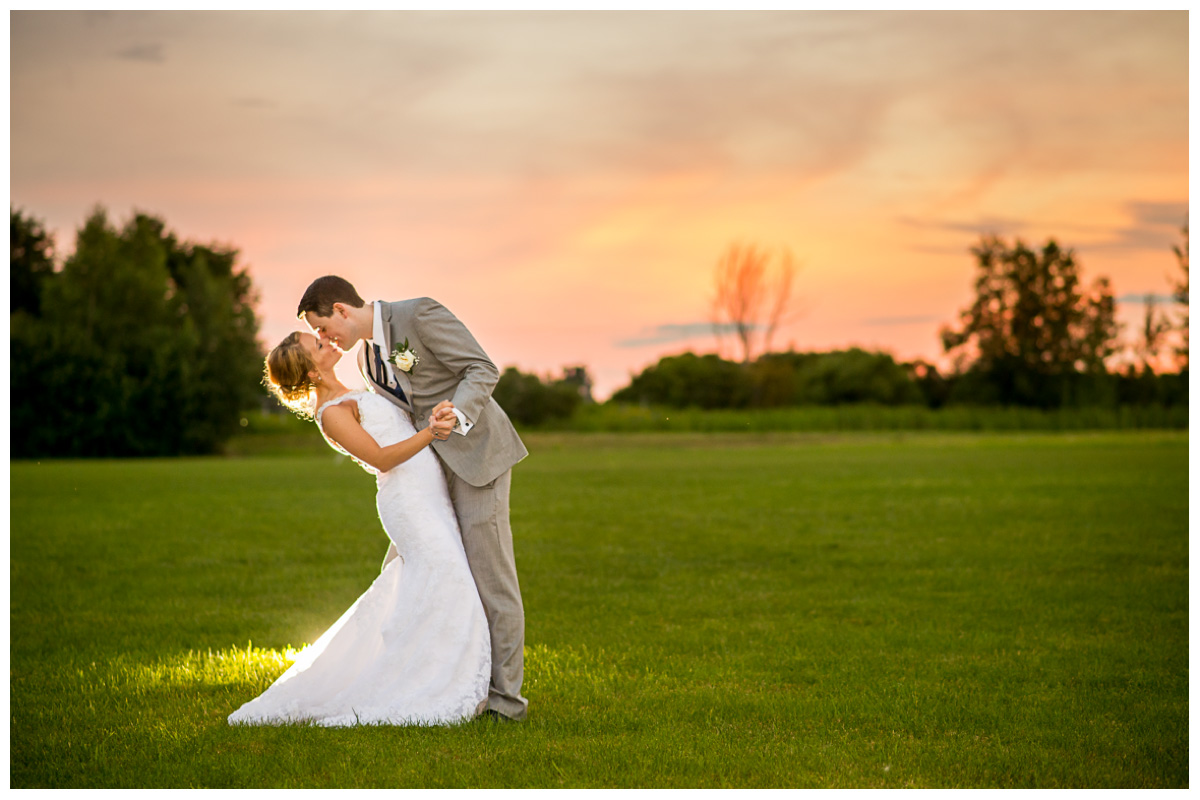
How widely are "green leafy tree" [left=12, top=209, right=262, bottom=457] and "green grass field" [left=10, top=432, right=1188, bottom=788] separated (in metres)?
19.6

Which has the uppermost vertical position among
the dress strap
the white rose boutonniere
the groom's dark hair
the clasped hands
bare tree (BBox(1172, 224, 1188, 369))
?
bare tree (BBox(1172, 224, 1188, 369))

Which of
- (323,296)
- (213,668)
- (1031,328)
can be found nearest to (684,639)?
(213,668)

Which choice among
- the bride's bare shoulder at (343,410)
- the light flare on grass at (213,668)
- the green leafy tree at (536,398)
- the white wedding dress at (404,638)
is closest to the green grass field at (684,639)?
the light flare on grass at (213,668)

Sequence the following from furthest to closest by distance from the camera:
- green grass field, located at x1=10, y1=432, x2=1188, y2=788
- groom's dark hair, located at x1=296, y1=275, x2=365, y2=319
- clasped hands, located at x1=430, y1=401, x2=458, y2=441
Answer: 1. groom's dark hair, located at x1=296, y1=275, x2=365, y2=319
2. clasped hands, located at x1=430, y1=401, x2=458, y2=441
3. green grass field, located at x1=10, y1=432, x2=1188, y2=788

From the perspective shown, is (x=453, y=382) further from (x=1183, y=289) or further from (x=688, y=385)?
(x=688, y=385)

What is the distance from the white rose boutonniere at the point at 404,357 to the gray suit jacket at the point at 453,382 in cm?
3

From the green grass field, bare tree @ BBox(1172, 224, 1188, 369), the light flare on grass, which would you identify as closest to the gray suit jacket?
the green grass field

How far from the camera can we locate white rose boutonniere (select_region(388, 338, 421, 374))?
507 cm

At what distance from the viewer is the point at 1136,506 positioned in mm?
15492

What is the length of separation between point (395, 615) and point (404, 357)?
1271 mm

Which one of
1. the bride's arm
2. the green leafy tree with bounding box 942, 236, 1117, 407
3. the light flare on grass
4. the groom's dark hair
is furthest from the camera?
the green leafy tree with bounding box 942, 236, 1117, 407

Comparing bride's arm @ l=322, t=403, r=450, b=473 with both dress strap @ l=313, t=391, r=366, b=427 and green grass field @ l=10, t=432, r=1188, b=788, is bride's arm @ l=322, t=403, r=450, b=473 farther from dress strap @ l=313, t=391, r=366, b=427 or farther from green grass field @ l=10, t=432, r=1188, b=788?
green grass field @ l=10, t=432, r=1188, b=788

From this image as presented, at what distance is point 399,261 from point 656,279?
26.8 ft

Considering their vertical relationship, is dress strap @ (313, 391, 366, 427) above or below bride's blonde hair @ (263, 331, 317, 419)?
below
